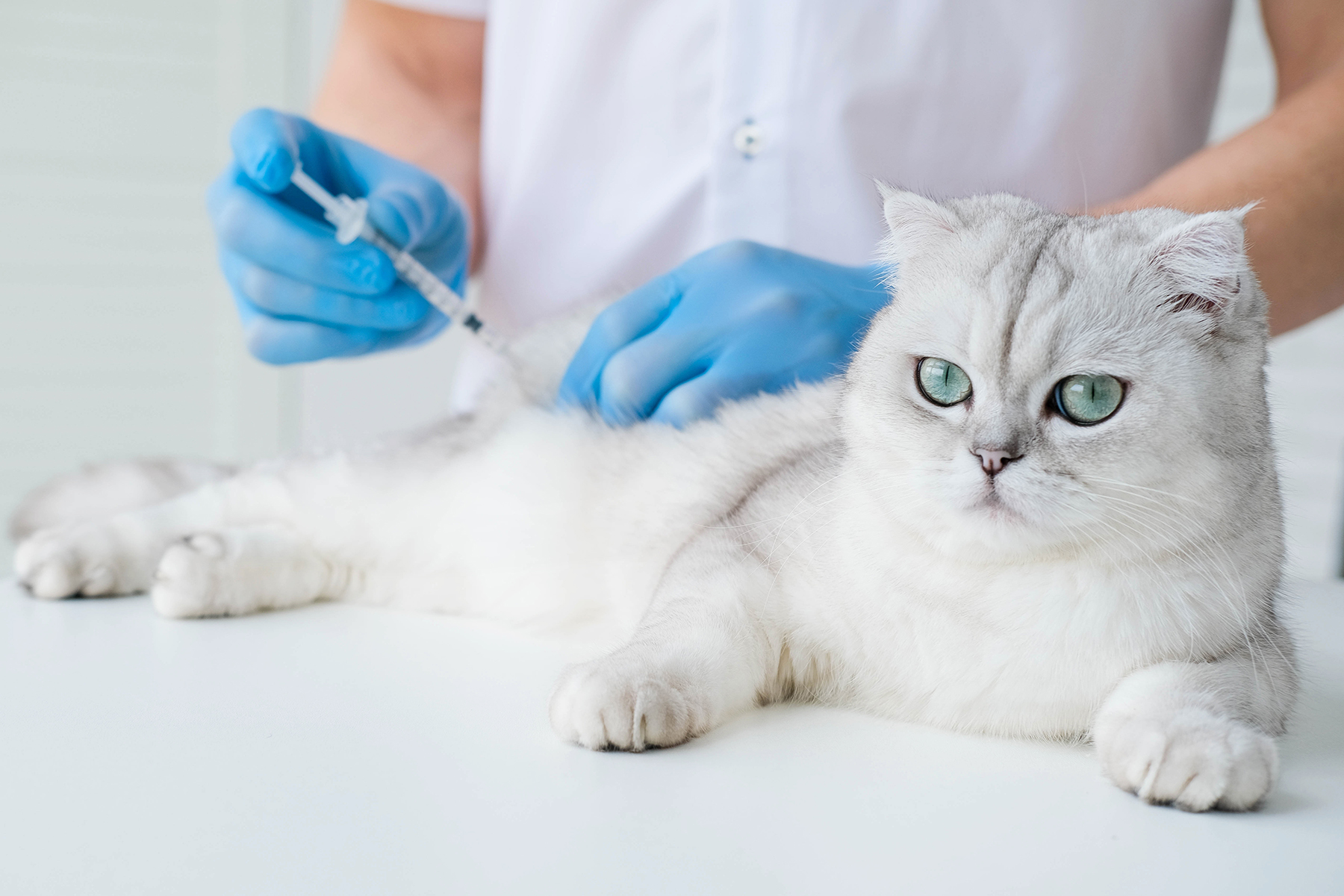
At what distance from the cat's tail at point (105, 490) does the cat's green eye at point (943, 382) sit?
1.22 m

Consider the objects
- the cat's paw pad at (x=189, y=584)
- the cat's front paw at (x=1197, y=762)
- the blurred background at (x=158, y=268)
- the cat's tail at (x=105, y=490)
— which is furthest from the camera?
the blurred background at (x=158, y=268)

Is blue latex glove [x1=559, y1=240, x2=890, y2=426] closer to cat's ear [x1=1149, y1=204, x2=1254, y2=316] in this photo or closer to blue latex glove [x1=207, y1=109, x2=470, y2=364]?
blue latex glove [x1=207, y1=109, x2=470, y2=364]

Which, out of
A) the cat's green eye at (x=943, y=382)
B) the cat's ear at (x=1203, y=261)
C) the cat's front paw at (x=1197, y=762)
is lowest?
the cat's front paw at (x=1197, y=762)

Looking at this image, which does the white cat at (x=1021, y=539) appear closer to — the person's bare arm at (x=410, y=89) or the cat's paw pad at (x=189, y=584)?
the cat's paw pad at (x=189, y=584)

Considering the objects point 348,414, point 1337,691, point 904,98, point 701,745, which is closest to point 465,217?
point 904,98

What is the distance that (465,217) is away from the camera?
72.2 inches

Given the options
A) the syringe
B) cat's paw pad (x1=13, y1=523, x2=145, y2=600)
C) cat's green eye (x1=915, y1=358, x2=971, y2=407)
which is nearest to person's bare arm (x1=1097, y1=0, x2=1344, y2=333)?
cat's green eye (x1=915, y1=358, x2=971, y2=407)

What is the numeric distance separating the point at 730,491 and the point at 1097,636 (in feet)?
1.69

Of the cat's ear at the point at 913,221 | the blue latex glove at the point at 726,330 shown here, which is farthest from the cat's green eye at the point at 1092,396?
the blue latex glove at the point at 726,330

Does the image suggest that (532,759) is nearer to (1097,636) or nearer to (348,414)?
(1097,636)

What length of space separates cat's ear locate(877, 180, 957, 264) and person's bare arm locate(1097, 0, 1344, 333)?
505mm

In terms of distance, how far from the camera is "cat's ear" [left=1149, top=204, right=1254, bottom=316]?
2.78 ft

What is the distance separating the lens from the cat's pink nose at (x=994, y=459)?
0.84 metres

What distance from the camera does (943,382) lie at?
36.7 inches
